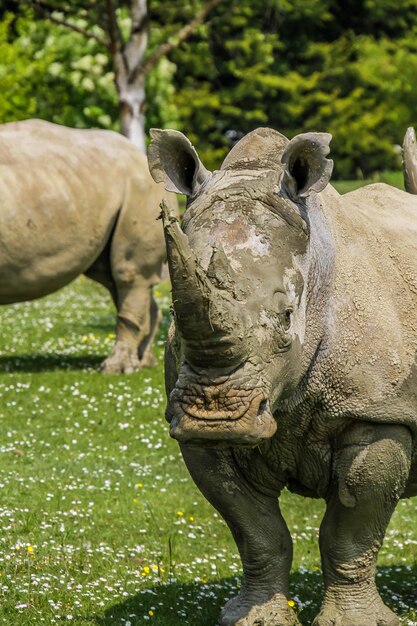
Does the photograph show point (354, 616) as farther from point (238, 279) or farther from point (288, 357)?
point (238, 279)

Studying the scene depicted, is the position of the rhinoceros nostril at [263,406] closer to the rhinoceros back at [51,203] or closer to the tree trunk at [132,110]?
the rhinoceros back at [51,203]

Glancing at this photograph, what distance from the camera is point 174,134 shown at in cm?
588

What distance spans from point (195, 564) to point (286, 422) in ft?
8.03

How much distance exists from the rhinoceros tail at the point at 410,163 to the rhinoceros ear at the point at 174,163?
226 centimetres

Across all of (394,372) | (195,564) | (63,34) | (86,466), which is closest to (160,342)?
(86,466)

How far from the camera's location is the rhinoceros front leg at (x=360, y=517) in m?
6.07

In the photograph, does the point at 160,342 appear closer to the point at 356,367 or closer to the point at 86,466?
the point at 86,466

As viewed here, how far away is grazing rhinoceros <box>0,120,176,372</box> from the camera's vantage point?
1293 centimetres

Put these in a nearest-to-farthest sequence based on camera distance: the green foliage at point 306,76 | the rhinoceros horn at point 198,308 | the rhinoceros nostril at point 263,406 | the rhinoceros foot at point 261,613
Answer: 1. the rhinoceros horn at point 198,308
2. the rhinoceros nostril at point 263,406
3. the rhinoceros foot at point 261,613
4. the green foliage at point 306,76

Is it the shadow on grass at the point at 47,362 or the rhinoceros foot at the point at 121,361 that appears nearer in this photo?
the rhinoceros foot at the point at 121,361

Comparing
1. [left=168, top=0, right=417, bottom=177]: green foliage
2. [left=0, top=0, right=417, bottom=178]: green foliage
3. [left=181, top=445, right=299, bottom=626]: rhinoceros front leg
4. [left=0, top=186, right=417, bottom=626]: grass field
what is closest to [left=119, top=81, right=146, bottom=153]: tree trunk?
[left=0, top=186, right=417, bottom=626]: grass field


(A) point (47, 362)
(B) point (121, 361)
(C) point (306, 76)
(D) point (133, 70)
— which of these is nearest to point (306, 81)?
(C) point (306, 76)

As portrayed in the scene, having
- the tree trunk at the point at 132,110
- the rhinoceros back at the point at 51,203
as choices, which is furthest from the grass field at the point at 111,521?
the tree trunk at the point at 132,110

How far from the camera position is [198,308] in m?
5.04
